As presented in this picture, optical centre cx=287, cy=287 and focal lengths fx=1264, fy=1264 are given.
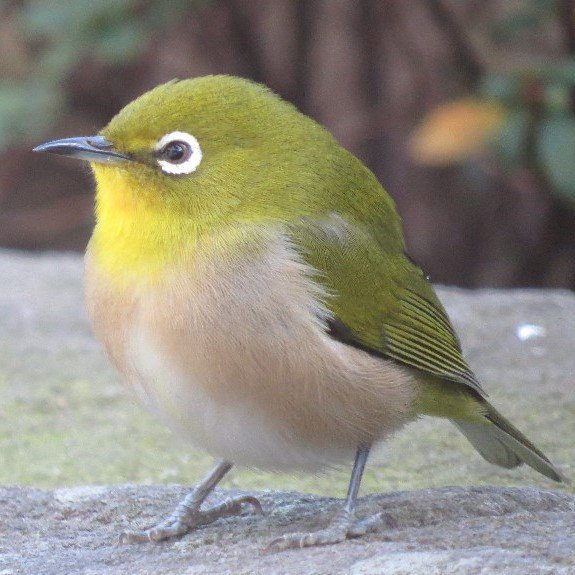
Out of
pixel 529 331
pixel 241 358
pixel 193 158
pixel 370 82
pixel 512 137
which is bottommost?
pixel 529 331

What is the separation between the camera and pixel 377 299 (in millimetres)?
4082

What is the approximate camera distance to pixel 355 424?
3.87 meters

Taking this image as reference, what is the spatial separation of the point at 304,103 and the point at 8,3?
3.12m

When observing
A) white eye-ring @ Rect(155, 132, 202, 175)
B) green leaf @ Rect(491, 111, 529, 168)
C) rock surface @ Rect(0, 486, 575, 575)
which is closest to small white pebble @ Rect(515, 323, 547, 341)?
green leaf @ Rect(491, 111, 529, 168)

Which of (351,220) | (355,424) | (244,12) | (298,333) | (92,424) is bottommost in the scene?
(92,424)

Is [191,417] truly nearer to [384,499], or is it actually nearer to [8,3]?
[384,499]

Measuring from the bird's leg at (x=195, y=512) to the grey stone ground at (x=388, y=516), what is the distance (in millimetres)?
45

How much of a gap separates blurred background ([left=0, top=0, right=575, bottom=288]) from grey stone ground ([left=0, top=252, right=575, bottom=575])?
86.3 inches

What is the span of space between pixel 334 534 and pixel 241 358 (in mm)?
575

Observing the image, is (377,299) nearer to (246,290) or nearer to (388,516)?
(246,290)

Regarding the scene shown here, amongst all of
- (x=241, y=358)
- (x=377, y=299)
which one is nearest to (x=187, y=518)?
(x=241, y=358)

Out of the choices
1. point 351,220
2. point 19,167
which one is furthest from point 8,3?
point 351,220

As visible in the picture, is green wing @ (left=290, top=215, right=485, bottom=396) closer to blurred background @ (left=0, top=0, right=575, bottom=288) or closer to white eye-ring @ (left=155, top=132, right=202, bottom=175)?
white eye-ring @ (left=155, top=132, right=202, bottom=175)

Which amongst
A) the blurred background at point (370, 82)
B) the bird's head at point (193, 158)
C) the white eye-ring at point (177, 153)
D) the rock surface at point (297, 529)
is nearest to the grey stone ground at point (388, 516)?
the rock surface at point (297, 529)
